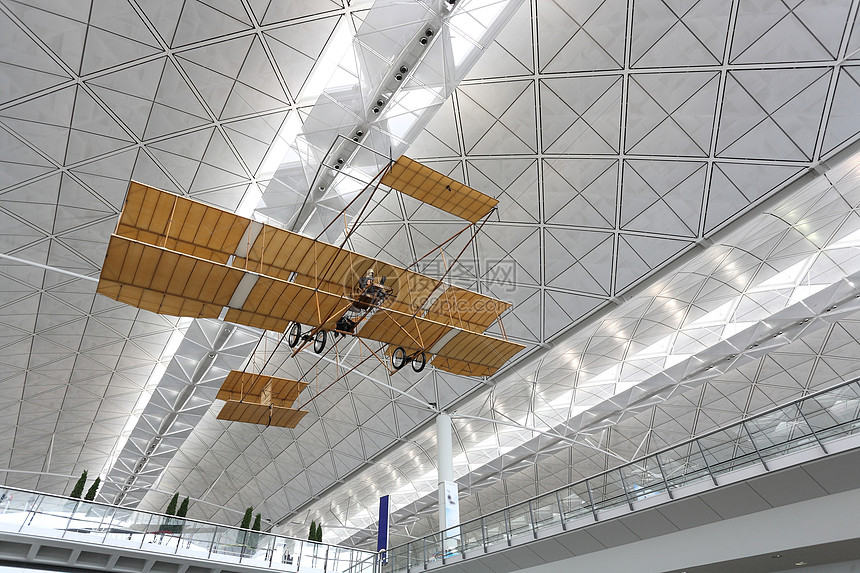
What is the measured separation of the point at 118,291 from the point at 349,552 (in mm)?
17569

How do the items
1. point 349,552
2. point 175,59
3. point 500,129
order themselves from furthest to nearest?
point 349,552, point 500,129, point 175,59

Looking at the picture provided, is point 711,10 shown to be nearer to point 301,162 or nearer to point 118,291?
point 301,162

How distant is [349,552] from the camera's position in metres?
26.2

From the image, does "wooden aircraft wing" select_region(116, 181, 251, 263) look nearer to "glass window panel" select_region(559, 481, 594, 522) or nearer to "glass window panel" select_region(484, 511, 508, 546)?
"glass window panel" select_region(484, 511, 508, 546)

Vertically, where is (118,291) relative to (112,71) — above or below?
below

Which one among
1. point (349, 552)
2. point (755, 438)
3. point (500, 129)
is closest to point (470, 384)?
point (349, 552)

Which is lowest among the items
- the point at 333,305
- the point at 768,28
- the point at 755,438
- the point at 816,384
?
the point at 755,438

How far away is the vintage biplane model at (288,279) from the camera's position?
16.1 metres

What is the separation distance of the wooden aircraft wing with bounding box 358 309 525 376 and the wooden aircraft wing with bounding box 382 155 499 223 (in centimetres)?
459

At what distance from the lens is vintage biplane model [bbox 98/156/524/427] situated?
16.1 m

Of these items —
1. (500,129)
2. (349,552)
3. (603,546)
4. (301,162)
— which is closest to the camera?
(603,546)

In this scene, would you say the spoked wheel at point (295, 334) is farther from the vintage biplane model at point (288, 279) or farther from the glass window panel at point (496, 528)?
the glass window panel at point (496, 528)

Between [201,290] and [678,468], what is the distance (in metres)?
16.0

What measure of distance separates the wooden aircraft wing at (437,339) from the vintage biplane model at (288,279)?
44mm
